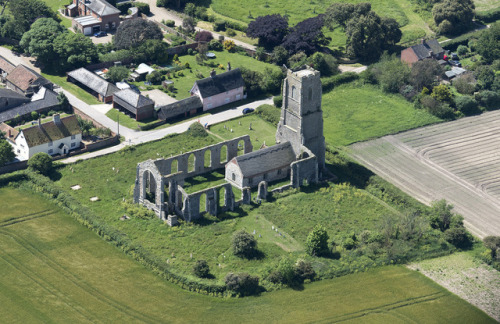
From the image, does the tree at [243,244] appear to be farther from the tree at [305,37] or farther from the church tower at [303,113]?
the tree at [305,37]

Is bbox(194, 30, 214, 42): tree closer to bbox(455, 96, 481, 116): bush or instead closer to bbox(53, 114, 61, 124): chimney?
bbox(53, 114, 61, 124): chimney

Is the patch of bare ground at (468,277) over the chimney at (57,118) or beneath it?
beneath

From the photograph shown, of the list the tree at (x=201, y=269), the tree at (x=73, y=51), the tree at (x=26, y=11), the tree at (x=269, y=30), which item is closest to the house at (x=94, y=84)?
the tree at (x=73, y=51)

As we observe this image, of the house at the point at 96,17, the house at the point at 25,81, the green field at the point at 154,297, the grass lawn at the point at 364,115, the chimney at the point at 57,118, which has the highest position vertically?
the house at the point at 96,17

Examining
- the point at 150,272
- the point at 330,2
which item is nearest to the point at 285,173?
the point at 150,272

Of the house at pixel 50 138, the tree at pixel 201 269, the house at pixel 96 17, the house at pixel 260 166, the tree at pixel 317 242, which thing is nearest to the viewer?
the tree at pixel 201 269
